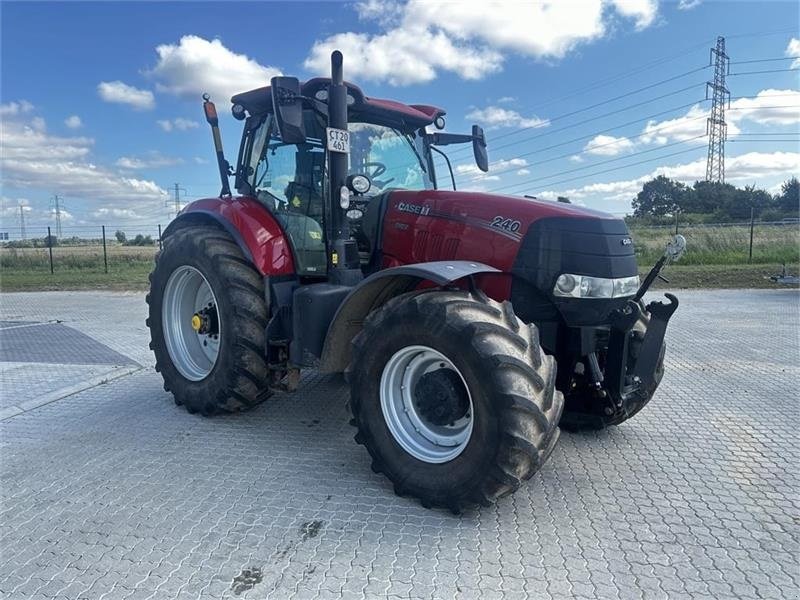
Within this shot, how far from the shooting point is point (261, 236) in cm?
403

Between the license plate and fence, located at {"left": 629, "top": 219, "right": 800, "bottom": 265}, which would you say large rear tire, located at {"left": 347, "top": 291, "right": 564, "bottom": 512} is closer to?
the license plate

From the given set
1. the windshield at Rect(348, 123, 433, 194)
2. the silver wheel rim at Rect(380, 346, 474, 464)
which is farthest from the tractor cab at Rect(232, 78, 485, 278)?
the silver wheel rim at Rect(380, 346, 474, 464)

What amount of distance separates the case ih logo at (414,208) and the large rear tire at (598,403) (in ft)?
4.86

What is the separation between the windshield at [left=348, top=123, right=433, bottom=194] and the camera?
13.5 feet

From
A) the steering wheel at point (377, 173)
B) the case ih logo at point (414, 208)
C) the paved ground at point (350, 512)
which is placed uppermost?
the steering wheel at point (377, 173)

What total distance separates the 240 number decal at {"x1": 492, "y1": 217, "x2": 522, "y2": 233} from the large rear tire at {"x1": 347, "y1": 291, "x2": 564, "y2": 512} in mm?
548

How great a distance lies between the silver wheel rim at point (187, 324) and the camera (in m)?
4.60

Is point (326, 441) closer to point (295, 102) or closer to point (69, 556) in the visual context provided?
Answer: point (69, 556)

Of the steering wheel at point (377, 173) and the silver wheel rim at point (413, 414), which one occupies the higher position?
the steering wheel at point (377, 173)

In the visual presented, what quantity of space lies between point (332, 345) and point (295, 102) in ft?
4.97

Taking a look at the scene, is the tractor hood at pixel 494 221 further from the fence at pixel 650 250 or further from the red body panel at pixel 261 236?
the fence at pixel 650 250

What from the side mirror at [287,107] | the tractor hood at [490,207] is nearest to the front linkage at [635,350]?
the tractor hood at [490,207]

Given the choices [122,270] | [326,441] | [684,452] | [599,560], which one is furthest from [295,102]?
[122,270]

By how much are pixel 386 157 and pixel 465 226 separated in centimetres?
119
